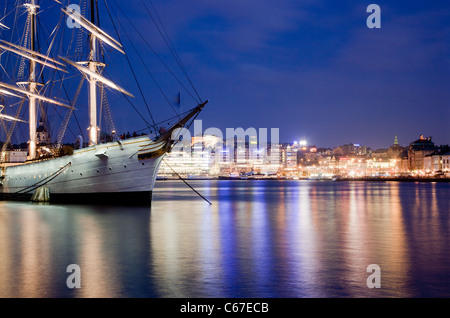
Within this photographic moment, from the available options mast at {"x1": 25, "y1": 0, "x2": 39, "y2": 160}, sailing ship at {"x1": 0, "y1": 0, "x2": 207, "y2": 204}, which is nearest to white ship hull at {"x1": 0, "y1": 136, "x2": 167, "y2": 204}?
sailing ship at {"x1": 0, "y1": 0, "x2": 207, "y2": 204}

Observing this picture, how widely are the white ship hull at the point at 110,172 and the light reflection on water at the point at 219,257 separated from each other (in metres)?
6.83

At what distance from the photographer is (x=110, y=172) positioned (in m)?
38.0

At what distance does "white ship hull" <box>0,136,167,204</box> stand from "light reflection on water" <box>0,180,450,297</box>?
683cm

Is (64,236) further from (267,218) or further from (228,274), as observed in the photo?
(267,218)

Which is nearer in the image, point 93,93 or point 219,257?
point 219,257

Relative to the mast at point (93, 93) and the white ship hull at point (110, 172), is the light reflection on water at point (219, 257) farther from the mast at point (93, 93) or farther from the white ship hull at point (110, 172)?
the mast at point (93, 93)

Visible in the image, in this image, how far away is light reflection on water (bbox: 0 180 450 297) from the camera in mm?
12603

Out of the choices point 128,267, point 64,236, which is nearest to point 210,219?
point 64,236

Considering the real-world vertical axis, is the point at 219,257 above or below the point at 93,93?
below

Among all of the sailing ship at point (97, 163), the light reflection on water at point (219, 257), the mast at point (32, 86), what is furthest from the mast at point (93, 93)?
the mast at point (32, 86)

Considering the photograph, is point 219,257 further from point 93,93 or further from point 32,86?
point 32,86

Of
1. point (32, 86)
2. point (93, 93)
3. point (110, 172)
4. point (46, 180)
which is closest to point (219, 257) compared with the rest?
point (110, 172)

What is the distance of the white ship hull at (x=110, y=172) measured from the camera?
37.7 m

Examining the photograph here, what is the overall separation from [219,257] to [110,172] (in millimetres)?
22229
